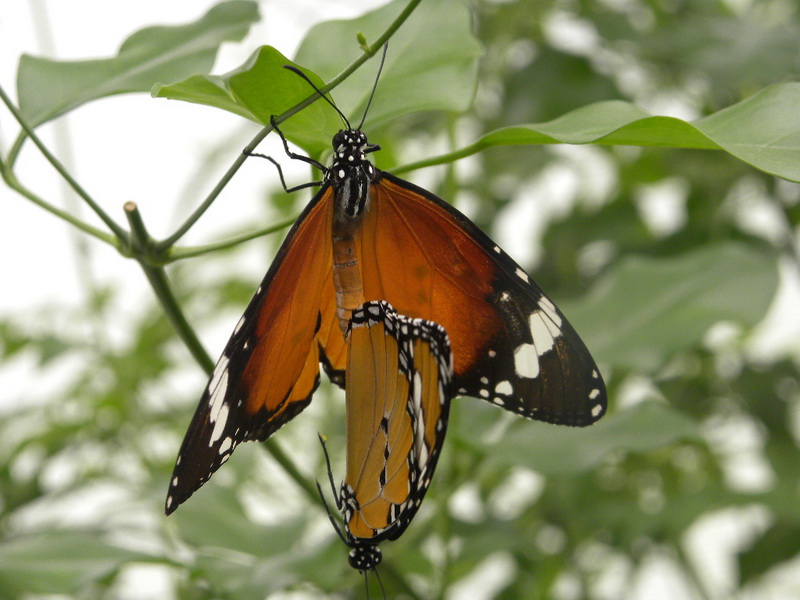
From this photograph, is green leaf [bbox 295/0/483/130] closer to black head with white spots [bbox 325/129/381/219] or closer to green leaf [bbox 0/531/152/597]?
black head with white spots [bbox 325/129/381/219]

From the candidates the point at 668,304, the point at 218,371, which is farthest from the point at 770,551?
the point at 218,371

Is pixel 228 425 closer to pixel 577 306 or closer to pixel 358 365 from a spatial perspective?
pixel 358 365

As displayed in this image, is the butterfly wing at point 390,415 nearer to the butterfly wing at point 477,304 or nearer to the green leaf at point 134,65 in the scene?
the butterfly wing at point 477,304

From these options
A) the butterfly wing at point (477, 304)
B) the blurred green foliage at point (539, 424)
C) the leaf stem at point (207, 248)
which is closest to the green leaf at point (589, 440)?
the blurred green foliage at point (539, 424)

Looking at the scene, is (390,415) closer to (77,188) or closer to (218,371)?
(218,371)

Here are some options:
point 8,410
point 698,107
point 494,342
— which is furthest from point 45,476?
point 698,107
